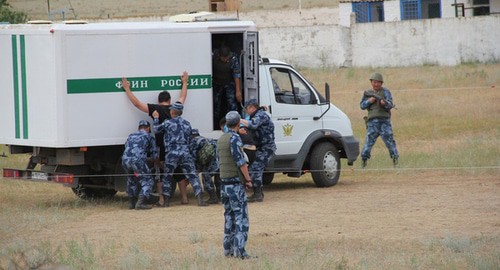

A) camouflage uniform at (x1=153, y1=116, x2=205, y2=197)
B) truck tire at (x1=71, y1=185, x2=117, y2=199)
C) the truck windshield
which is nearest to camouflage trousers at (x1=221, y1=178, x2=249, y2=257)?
camouflage uniform at (x1=153, y1=116, x2=205, y2=197)

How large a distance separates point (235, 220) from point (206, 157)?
198 inches

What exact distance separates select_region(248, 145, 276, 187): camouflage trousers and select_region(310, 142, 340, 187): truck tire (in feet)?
5.41

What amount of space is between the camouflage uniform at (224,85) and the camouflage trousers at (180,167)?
138 centimetres

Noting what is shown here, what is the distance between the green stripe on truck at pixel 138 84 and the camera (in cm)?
1705

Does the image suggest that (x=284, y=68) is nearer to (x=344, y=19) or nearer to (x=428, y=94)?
(x=428, y=94)

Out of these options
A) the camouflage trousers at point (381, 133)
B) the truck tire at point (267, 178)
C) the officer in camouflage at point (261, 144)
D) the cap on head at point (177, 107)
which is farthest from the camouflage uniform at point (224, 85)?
the camouflage trousers at point (381, 133)

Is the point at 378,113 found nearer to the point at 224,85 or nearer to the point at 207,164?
the point at 224,85

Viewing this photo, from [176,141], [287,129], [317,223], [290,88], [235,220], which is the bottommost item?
[317,223]

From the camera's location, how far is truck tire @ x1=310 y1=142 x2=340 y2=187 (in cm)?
1941

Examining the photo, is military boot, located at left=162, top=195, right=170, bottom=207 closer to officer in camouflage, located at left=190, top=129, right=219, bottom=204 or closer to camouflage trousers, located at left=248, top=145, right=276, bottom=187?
officer in camouflage, located at left=190, top=129, right=219, bottom=204

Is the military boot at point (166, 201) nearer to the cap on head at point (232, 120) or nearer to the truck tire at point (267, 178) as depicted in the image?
the truck tire at point (267, 178)

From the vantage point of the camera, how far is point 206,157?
17703 millimetres

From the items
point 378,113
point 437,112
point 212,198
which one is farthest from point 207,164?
point 437,112

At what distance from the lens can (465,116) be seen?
29.9 metres
